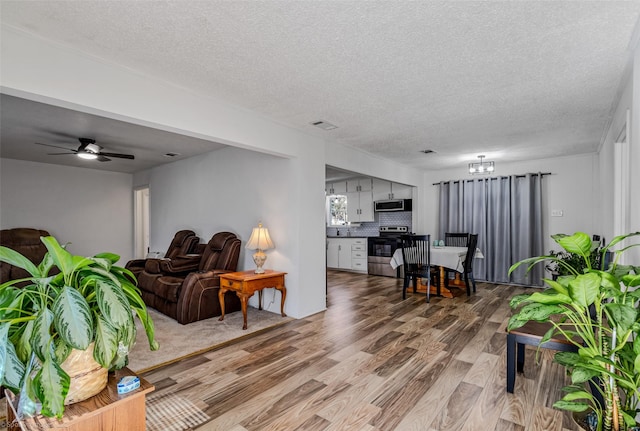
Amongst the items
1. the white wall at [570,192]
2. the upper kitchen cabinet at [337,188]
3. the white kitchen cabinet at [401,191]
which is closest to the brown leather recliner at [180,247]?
the upper kitchen cabinet at [337,188]

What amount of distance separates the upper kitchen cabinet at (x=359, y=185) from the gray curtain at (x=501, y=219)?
6.29ft

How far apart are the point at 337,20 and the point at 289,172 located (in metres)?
2.36

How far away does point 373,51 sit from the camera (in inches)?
89.4

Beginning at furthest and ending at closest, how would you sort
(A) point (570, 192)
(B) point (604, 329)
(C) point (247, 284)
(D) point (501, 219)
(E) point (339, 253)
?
(E) point (339, 253), (D) point (501, 219), (A) point (570, 192), (C) point (247, 284), (B) point (604, 329)

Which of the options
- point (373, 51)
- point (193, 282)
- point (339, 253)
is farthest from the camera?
point (339, 253)

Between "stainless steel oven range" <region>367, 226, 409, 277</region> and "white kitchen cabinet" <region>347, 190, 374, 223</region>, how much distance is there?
698 mm

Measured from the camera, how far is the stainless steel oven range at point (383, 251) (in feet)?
23.2

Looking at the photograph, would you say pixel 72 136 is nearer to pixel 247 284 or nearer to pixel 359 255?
pixel 247 284

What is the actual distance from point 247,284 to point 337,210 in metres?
5.23

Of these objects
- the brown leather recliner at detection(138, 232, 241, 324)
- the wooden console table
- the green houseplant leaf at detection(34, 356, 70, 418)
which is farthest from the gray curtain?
the green houseplant leaf at detection(34, 356, 70, 418)

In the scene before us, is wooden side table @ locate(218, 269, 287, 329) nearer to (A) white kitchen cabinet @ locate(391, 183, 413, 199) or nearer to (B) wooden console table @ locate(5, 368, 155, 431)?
(B) wooden console table @ locate(5, 368, 155, 431)

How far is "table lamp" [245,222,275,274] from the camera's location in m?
4.05

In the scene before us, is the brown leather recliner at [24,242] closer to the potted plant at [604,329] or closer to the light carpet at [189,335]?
the light carpet at [189,335]

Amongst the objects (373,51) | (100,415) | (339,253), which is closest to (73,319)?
(100,415)
